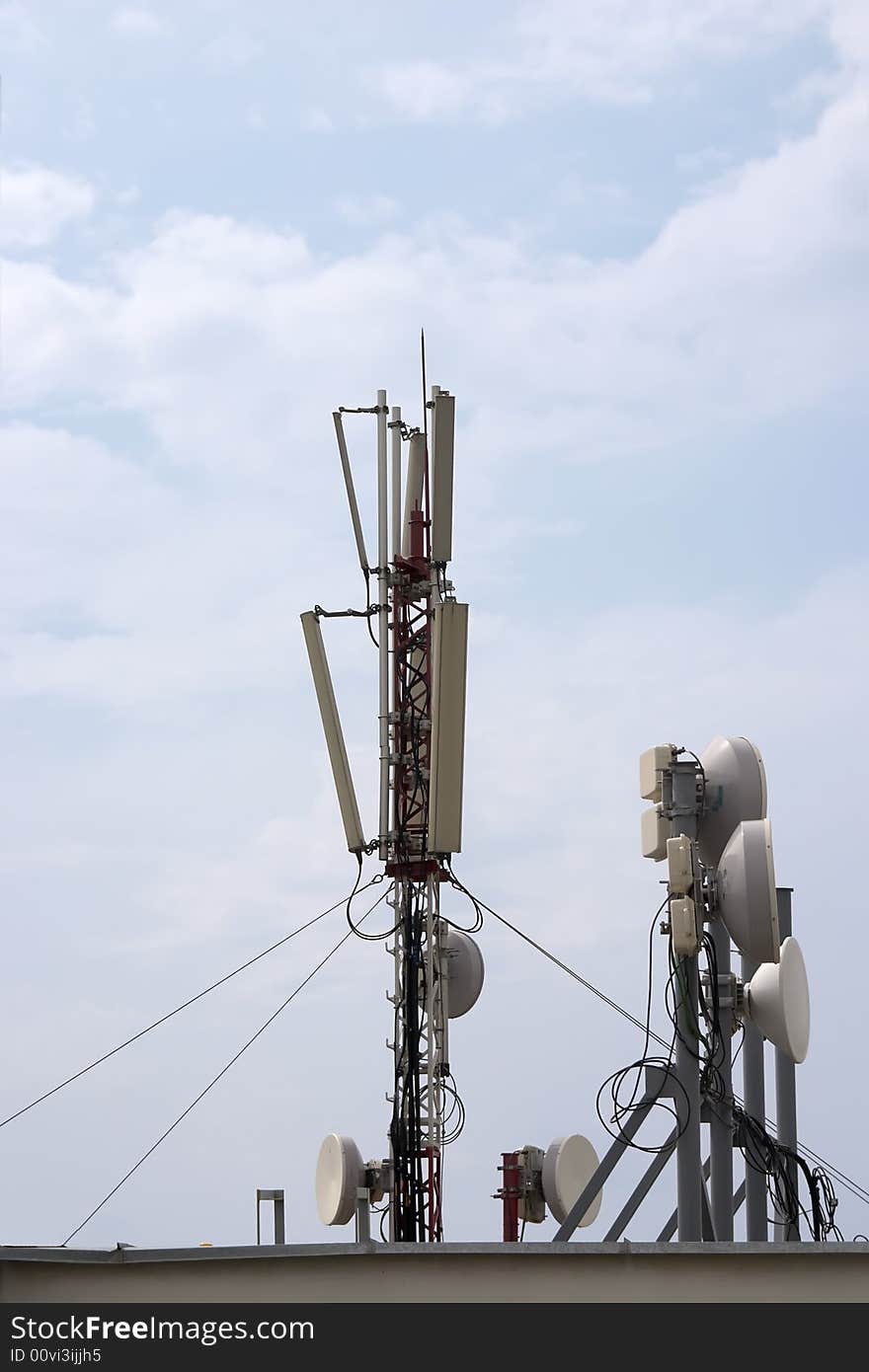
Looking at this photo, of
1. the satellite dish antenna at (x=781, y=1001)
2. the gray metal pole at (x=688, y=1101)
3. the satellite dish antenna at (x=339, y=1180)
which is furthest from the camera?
the satellite dish antenna at (x=339, y=1180)

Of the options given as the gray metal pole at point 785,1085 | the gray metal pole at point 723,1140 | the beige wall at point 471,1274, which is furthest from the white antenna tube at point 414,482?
the beige wall at point 471,1274

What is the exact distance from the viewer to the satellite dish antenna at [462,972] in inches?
1075

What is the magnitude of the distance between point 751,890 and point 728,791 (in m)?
1.28

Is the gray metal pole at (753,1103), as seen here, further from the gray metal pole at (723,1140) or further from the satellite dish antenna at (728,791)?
the satellite dish antenna at (728,791)

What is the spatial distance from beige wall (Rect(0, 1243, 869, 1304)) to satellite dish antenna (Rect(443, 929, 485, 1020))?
35.5 ft

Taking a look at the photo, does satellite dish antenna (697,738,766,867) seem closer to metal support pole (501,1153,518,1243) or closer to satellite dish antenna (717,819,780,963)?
satellite dish antenna (717,819,780,963)

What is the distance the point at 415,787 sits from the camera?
27.2 m

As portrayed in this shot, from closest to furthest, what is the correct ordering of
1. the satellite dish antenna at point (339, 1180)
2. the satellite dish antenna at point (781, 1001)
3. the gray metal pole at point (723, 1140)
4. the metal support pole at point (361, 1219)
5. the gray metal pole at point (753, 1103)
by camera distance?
the metal support pole at point (361, 1219)
the gray metal pole at point (723, 1140)
the satellite dish antenna at point (781, 1001)
the gray metal pole at point (753, 1103)
the satellite dish antenna at point (339, 1180)

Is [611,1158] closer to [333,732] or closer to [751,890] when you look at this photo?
[751,890]

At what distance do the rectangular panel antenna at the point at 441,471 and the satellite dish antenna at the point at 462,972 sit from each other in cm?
540

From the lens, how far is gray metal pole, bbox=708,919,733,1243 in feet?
64.2

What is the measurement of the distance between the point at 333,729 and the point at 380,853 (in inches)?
72.9
